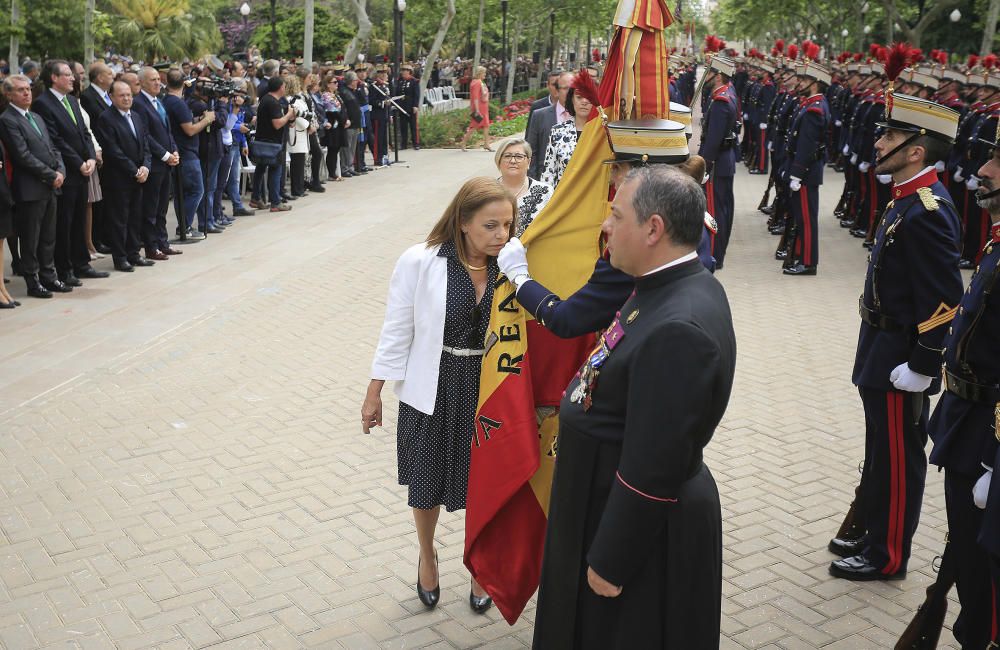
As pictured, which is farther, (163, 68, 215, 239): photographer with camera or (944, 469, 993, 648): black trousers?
(163, 68, 215, 239): photographer with camera

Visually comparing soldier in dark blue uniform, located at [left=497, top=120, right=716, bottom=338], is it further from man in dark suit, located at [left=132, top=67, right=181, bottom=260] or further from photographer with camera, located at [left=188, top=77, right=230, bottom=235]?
photographer with camera, located at [left=188, top=77, right=230, bottom=235]

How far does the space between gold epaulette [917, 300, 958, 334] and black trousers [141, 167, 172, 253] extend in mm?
9106

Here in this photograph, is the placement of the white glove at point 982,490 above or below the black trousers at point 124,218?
above

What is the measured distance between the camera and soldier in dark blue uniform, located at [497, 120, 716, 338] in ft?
11.2

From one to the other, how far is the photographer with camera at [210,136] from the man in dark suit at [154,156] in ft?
3.17

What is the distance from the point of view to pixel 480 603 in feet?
14.9

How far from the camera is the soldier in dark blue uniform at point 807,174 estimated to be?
11.5 meters

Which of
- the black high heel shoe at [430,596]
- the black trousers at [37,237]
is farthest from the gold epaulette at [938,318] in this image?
the black trousers at [37,237]

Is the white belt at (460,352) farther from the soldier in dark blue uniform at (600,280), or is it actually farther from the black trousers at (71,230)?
the black trousers at (71,230)

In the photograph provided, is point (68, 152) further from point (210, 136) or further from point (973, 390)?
point (973, 390)

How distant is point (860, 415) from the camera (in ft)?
23.6

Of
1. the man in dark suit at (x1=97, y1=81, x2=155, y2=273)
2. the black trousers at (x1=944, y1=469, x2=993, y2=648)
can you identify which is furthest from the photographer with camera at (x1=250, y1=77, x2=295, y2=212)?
the black trousers at (x1=944, y1=469, x2=993, y2=648)

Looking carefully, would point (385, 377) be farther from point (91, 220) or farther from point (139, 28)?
point (139, 28)

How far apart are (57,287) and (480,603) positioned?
7.20 m
